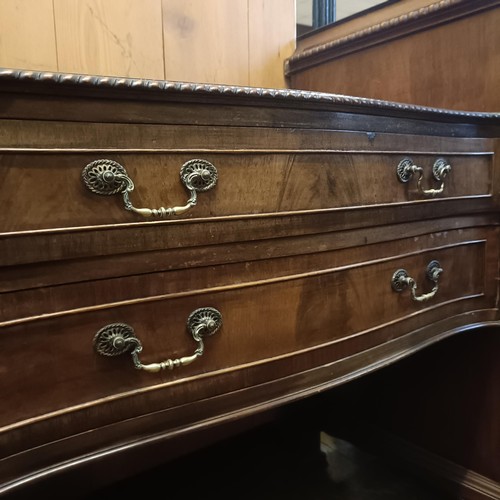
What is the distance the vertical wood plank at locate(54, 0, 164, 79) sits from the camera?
3.02ft

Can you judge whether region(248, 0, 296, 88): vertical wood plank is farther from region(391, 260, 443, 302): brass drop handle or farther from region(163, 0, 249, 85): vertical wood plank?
region(391, 260, 443, 302): brass drop handle

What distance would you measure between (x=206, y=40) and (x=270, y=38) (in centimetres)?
20

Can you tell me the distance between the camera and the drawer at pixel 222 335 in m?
0.47

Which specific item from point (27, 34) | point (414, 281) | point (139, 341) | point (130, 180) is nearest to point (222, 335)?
point (139, 341)

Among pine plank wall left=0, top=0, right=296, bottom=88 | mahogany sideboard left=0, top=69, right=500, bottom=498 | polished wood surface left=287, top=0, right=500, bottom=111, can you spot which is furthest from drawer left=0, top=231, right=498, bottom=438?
pine plank wall left=0, top=0, right=296, bottom=88

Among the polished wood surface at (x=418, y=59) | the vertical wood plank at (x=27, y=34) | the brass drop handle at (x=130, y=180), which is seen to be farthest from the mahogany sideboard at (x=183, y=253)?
the vertical wood plank at (x=27, y=34)

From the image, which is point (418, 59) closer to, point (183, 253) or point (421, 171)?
point (421, 171)

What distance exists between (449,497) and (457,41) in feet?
3.54

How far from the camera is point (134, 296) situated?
515 mm

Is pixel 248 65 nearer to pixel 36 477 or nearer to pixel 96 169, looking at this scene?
pixel 96 169

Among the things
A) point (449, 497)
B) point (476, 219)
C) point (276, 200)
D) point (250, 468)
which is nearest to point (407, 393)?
point (449, 497)

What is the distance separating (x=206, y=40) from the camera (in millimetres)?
1082

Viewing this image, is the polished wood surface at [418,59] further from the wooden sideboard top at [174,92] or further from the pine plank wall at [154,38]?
the wooden sideboard top at [174,92]

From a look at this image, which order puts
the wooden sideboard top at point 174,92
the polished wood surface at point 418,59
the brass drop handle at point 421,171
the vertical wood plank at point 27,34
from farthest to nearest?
the polished wood surface at point 418,59 < the vertical wood plank at point 27,34 < the brass drop handle at point 421,171 < the wooden sideboard top at point 174,92
